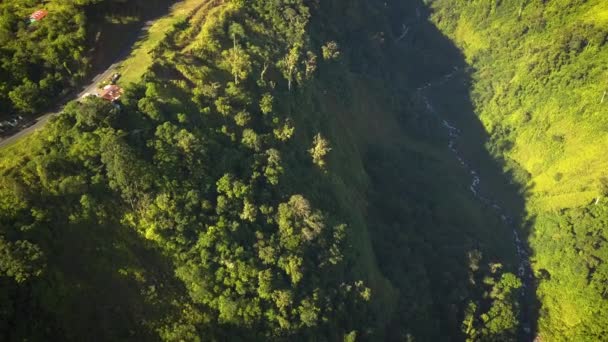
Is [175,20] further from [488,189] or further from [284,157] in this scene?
[488,189]

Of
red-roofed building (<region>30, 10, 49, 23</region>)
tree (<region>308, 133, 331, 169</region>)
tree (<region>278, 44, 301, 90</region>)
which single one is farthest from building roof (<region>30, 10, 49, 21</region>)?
tree (<region>308, 133, 331, 169</region>)

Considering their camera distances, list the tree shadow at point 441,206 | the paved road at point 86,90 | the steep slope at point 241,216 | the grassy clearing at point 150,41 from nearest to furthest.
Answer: the steep slope at point 241,216 → the paved road at point 86,90 → the grassy clearing at point 150,41 → the tree shadow at point 441,206

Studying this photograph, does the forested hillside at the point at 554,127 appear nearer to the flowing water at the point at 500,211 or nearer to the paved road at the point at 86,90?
the flowing water at the point at 500,211

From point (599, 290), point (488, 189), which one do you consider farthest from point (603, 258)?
point (488, 189)

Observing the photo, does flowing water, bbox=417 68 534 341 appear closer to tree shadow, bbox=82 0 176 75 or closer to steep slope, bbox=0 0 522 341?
steep slope, bbox=0 0 522 341

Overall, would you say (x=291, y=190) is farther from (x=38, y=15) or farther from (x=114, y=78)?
(x=38, y=15)

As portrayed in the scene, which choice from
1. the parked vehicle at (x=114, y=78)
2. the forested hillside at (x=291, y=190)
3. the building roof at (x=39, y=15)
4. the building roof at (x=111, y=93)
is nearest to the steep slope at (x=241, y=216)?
the forested hillside at (x=291, y=190)
